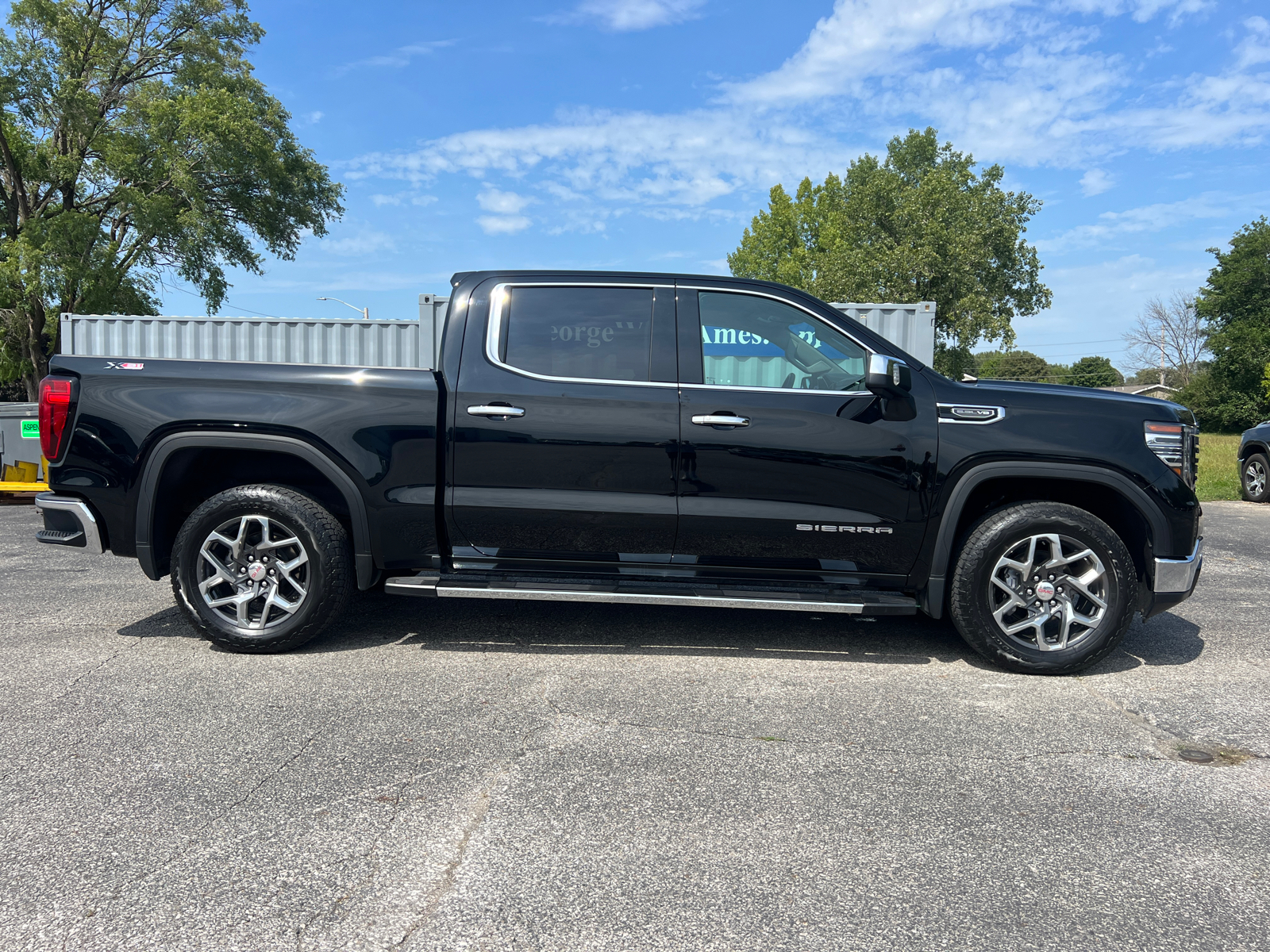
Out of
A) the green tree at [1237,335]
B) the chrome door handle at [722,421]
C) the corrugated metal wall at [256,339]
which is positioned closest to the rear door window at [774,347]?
the chrome door handle at [722,421]

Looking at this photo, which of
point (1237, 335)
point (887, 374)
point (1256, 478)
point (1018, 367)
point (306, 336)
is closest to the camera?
point (887, 374)

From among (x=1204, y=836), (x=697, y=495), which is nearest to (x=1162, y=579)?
(x=1204, y=836)

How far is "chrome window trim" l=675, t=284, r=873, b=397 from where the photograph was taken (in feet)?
14.0

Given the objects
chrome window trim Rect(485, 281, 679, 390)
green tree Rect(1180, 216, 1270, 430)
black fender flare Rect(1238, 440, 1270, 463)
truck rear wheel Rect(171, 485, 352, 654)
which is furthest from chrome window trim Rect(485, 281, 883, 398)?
green tree Rect(1180, 216, 1270, 430)

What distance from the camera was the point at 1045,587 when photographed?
4191mm

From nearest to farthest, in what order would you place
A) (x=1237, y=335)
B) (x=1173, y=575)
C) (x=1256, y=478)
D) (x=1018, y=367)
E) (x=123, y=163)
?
(x=1173, y=575) < (x=1256, y=478) < (x=123, y=163) < (x=1237, y=335) < (x=1018, y=367)

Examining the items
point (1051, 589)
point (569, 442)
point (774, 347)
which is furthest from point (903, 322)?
point (569, 442)

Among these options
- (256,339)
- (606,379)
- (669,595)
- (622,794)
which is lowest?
(622,794)

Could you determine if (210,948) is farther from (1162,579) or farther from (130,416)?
(1162,579)

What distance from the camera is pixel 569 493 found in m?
4.26

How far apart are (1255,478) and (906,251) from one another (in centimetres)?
2638

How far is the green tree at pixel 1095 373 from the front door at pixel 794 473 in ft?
352

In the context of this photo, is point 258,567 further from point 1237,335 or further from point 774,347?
point 1237,335

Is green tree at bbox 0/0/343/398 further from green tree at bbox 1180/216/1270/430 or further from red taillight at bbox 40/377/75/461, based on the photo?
green tree at bbox 1180/216/1270/430
